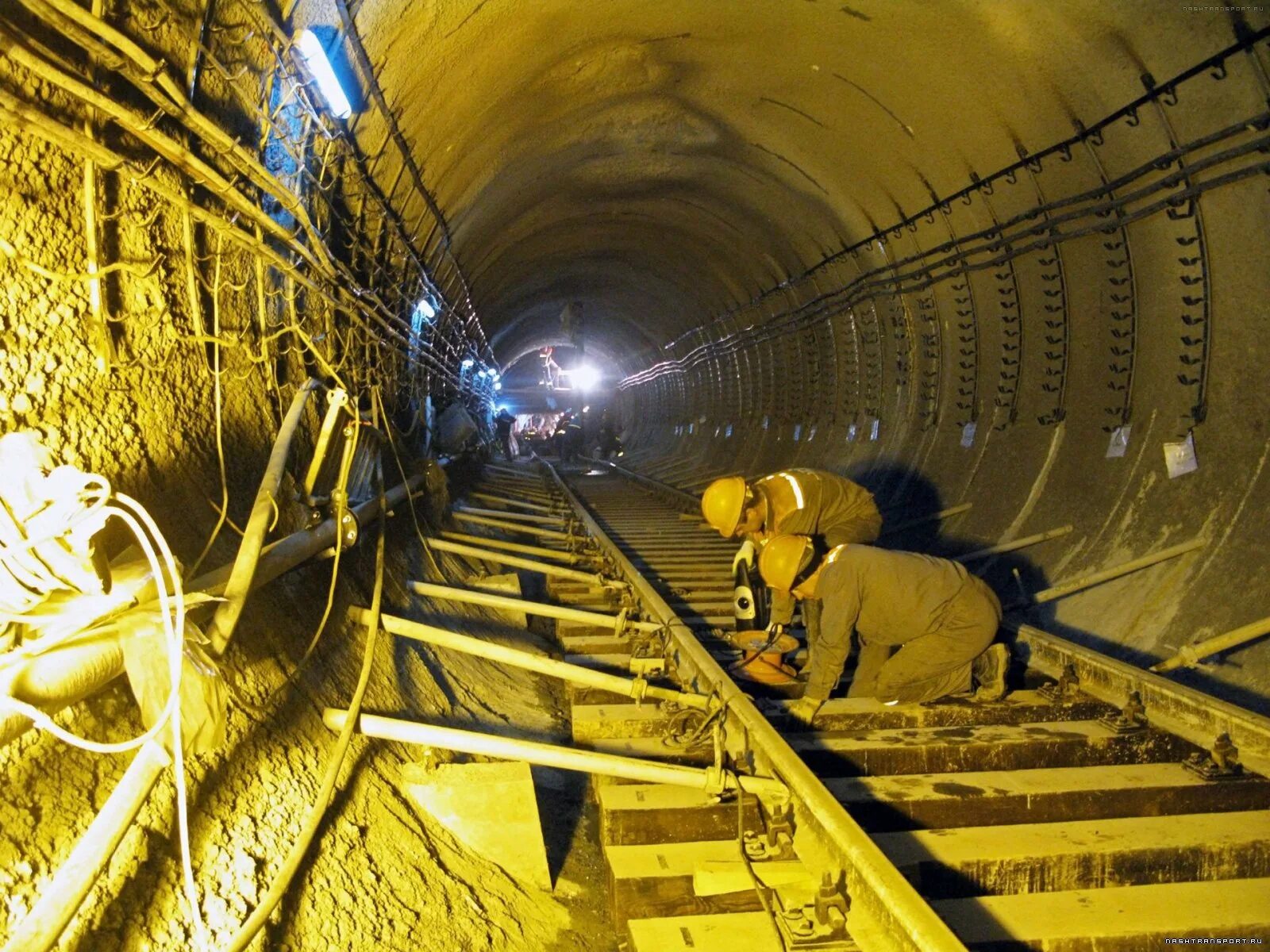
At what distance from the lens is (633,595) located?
246 inches

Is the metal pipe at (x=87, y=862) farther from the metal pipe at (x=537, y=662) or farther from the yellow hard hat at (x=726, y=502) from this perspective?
the yellow hard hat at (x=726, y=502)

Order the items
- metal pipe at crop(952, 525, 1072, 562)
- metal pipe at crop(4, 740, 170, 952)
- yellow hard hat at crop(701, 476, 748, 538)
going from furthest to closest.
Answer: metal pipe at crop(952, 525, 1072, 562)
yellow hard hat at crop(701, 476, 748, 538)
metal pipe at crop(4, 740, 170, 952)

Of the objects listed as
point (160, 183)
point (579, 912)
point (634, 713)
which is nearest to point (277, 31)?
point (160, 183)

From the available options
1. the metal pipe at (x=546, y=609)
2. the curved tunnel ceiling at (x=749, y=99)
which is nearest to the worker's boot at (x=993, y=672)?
the metal pipe at (x=546, y=609)

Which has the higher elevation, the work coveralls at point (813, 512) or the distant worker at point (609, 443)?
the work coveralls at point (813, 512)

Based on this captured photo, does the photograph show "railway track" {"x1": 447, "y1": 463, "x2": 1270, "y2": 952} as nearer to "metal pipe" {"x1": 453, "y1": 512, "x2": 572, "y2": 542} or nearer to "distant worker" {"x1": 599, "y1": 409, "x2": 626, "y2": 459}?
"metal pipe" {"x1": 453, "y1": 512, "x2": 572, "y2": 542}

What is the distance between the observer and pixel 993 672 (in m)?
4.24

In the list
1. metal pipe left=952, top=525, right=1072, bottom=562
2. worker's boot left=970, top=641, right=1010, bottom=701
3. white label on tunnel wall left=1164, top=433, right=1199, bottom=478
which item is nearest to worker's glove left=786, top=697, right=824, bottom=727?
worker's boot left=970, top=641, right=1010, bottom=701

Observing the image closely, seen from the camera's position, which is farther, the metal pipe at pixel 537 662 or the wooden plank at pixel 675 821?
the metal pipe at pixel 537 662

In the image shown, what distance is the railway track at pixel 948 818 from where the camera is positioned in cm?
260

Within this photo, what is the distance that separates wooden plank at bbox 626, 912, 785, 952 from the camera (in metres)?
2.60

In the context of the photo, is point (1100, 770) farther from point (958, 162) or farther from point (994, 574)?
point (958, 162)

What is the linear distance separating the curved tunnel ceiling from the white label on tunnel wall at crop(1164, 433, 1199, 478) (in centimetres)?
203

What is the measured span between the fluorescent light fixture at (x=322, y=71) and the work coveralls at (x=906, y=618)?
3172 mm
